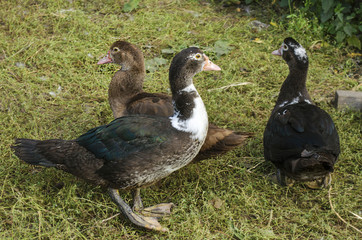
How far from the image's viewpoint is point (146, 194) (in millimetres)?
3896

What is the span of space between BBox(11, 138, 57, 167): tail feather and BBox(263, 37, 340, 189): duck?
6.26ft

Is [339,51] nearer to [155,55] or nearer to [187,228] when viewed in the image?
[155,55]

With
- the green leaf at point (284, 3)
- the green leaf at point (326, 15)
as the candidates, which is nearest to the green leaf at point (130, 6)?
the green leaf at point (284, 3)

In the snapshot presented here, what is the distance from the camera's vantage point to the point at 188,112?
11.5 feet

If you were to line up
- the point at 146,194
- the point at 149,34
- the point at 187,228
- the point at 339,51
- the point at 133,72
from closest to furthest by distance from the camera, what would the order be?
1. the point at 187,228
2. the point at 146,194
3. the point at 133,72
4. the point at 339,51
5. the point at 149,34

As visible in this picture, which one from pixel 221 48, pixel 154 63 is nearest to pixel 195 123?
pixel 154 63

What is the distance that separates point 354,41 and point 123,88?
130 inches

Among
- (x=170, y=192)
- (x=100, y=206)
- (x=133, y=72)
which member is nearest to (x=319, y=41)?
(x=133, y=72)

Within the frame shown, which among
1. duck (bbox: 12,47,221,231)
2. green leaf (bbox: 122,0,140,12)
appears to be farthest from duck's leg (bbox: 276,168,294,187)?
green leaf (bbox: 122,0,140,12)

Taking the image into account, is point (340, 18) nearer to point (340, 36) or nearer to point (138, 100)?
point (340, 36)

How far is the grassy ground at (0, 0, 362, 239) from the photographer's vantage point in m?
3.54

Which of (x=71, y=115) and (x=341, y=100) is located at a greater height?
(x=341, y=100)

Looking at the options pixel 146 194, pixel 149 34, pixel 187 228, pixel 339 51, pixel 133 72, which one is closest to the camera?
pixel 187 228

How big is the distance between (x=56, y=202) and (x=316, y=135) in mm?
2240
